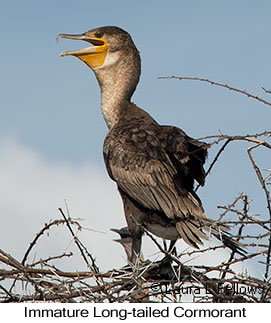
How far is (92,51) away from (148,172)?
5.26 feet

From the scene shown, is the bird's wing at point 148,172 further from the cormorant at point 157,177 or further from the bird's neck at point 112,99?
the bird's neck at point 112,99

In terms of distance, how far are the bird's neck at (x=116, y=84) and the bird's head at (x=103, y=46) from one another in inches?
2.2

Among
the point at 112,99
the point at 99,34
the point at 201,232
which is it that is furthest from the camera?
the point at 99,34

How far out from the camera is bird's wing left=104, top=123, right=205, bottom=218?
4.71 metres

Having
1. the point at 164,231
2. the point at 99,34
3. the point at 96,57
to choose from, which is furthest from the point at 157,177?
the point at 99,34

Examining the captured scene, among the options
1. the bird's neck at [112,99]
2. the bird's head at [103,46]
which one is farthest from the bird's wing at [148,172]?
the bird's head at [103,46]

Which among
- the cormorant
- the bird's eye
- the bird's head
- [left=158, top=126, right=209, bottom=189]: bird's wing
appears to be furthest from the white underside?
the bird's eye

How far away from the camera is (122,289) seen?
160 inches

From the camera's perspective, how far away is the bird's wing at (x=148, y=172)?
4.71 meters

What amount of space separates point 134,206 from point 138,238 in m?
0.25

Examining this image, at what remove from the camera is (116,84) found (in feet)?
19.5

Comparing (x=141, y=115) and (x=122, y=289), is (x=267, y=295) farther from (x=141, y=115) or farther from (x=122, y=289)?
(x=141, y=115)

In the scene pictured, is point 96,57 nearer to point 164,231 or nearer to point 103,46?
point 103,46

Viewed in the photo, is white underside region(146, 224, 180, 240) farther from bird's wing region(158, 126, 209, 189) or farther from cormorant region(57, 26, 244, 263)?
bird's wing region(158, 126, 209, 189)
